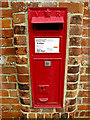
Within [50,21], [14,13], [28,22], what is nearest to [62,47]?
[50,21]

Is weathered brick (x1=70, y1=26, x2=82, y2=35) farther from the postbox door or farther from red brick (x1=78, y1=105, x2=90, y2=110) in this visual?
red brick (x1=78, y1=105, x2=90, y2=110)

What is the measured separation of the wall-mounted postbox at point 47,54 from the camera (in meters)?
0.84

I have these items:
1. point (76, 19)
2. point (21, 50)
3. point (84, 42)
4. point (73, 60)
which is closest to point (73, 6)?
point (76, 19)

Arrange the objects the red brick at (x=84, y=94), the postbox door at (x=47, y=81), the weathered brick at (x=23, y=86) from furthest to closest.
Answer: the red brick at (x=84, y=94) < the weathered brick at (x=23, y=86) < the postbox door at (x=47, y=81)

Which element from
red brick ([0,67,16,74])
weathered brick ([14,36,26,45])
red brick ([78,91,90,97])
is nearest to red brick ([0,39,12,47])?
weathered brick ([14,36,26,45])

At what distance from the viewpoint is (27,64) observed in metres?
0.97

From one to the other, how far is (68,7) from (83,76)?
0.67 meters

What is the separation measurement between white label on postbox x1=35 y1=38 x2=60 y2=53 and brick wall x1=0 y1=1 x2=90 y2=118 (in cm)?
10

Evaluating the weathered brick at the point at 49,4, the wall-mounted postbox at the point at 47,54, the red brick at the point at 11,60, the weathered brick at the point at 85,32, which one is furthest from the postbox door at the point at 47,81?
the weathered brick at the point at 49,4

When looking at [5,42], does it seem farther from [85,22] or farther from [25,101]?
[85,22]

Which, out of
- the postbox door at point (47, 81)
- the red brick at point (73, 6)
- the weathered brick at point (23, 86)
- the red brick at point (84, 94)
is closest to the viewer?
the red brick at point (73, 6)

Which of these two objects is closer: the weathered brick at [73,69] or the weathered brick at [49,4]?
the weathered brick at [49,4]

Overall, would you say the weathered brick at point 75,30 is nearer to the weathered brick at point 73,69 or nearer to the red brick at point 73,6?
the red brick at point 73,6

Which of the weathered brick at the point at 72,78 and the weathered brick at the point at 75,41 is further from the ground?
the weathered brick at the point at 75,41
